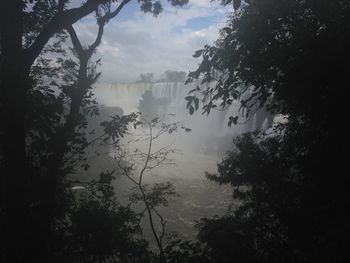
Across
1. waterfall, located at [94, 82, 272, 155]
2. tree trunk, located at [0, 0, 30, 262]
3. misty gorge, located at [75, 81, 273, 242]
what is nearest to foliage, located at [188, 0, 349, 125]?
misty gorge, located at [75, 81, 273, 242]

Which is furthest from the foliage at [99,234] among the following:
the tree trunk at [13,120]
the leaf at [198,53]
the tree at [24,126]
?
the leaf at [198,53]

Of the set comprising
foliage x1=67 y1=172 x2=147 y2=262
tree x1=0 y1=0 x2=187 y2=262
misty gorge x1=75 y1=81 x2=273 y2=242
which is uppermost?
tree x1=0 y1=0 x2=187 y2=262

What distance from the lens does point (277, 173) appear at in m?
7.51

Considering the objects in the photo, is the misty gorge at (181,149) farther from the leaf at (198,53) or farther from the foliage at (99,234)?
the foliage at (99,234)

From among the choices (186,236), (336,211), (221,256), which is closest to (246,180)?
(221,256)

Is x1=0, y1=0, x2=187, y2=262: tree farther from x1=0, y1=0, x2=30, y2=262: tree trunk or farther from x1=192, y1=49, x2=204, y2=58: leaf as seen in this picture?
x1=192, y1=49, x2=204, y2=58: leaf

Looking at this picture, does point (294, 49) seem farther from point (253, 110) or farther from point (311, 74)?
point (253, 110)

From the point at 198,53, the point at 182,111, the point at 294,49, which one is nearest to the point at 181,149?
the point at 182,111

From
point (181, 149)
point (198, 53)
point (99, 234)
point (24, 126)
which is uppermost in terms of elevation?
point (198, 53)

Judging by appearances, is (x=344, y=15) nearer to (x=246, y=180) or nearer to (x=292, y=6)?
(x=292, y=6)

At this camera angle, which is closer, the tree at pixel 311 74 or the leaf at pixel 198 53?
the tree at pixel 311 74

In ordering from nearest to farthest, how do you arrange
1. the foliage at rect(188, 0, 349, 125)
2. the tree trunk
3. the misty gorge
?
1. the foliage at rect(188, 0, 349, 125)
2. the tree trunk
3. the misty gorge

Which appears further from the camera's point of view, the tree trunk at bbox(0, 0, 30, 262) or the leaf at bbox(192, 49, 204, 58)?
the tree trunk at bbox(0, 0, 30, 262)

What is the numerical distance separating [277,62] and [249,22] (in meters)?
0.45
